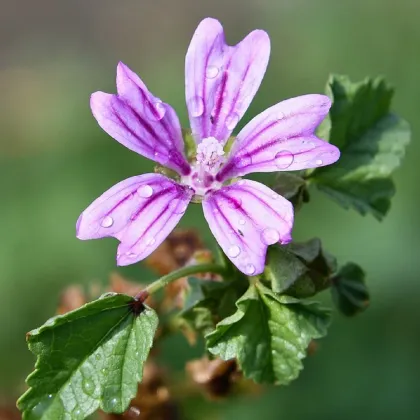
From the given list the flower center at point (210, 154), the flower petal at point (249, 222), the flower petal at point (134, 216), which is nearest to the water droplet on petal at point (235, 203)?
the flower petal at point (249, 222)

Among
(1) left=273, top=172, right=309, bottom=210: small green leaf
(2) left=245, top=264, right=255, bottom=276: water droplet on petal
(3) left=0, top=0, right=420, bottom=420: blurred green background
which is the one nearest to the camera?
(2) left=245, top=264, right=255, bottom=276: water droplet on petal

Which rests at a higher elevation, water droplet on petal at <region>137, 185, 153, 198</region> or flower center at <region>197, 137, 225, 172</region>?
water droplet on petal at <region>137, 185, 153, 198</region>

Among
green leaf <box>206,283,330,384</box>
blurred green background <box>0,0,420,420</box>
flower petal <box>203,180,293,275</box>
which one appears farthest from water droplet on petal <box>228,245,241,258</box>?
blurred green background <box>0,0,420,420</box>

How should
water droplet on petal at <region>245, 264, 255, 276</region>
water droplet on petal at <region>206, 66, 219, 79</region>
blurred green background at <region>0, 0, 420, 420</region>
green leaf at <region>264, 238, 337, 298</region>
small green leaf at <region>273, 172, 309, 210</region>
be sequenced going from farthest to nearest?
blurred green background at <region>0, 0, 420, 420</region>
water droplet on petal at <region>206, 66, 219, 79</region>
small green leaf at <region>273, 172, 309, 210</region>
green leaf at <region>264, 238, 337, 298</region>
water droplet on petal at <region>245, 264, 255, 276</region>

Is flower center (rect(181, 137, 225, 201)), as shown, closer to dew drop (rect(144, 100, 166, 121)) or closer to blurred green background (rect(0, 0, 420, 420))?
dew drop (rect(144, 100, 166, 121))

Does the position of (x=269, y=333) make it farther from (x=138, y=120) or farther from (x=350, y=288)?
(x=138, y=120)

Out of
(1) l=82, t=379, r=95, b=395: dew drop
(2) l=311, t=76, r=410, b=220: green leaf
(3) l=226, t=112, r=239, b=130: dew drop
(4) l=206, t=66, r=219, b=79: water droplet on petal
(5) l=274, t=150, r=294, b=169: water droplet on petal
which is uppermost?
(4) l=206, t=66, r=219, b=79: water droplet on petal

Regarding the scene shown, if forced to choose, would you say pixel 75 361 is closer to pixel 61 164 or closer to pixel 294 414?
pixel 294 414

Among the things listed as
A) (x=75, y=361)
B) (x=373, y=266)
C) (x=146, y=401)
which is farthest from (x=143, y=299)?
(x=373, y=266)
